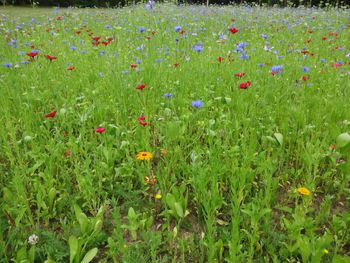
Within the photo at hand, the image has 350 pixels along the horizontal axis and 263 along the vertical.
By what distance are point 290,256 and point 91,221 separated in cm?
96

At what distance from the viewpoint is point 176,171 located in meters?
2.05

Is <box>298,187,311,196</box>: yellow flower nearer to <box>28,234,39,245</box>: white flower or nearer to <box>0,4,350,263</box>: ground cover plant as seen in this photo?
<box>0,4,350,263</box>: ground cover plant

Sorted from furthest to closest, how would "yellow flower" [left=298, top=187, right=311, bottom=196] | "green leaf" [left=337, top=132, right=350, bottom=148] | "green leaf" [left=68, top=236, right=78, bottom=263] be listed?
"green leaf" [left=337, top=132, right=350, bottom=148], "yellow flower" [left=298, top=187, right=311, bottom=196], "green leaf" [left=68, top=236, right=78, bottom=263]

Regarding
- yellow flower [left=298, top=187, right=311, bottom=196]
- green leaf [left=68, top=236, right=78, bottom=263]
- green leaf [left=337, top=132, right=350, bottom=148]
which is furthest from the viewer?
green leaf [left=337, top=132, right=350, bottom=148]

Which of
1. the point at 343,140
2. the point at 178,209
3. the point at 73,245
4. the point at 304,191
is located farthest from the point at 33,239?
the point at 343,140

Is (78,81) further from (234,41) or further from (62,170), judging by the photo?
(234,41)

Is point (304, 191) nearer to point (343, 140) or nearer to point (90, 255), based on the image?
point (343, 140)

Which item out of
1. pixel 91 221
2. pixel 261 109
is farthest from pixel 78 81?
pixel 91 221

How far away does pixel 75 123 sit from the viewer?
257 centimetres

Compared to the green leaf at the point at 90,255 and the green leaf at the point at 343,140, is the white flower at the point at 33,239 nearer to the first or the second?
the green leaf at the point at 90,255

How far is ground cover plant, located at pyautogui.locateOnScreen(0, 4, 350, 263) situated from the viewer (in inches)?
60.1

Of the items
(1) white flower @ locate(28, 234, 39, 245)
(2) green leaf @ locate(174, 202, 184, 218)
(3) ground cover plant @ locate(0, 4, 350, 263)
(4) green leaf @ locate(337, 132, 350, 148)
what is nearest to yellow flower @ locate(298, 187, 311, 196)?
(3) ground cover plant @ locate(0, 4, 350, 263)

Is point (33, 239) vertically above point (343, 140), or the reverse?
point (343, 140)

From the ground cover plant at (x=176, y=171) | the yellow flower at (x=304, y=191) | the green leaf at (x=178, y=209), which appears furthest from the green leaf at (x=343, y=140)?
the green leaf at (x=178, y=209)
